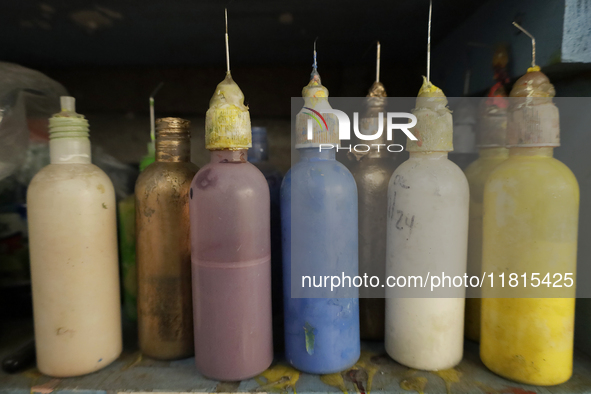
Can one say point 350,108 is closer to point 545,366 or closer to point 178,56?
point 178,56

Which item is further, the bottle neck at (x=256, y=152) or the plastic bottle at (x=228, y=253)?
the bottle neck at (x=256, y=152)

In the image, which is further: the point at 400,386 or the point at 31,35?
the point at 31,35

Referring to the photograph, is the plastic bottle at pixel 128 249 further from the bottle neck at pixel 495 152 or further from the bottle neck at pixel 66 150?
the bottle neck at pixel 495 152

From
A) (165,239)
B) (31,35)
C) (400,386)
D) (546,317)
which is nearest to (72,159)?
(165,239)

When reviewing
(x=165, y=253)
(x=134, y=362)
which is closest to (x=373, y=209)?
(x=165, y=253)

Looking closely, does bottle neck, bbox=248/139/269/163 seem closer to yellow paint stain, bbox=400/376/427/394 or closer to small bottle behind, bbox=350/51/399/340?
small bottle behind, bbox=350/51/399/340

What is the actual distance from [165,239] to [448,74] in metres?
0.70

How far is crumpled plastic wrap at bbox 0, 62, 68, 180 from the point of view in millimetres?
577

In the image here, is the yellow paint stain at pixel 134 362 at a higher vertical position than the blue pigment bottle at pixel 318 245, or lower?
lower

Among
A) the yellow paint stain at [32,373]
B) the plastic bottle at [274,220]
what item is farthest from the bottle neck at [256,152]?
the yellow paint stain at [32,373]

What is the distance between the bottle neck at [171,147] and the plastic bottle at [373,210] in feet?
0.93

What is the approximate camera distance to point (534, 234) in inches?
19.1

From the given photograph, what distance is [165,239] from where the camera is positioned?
21.5 inches

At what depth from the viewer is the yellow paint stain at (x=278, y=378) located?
1.62 feet
